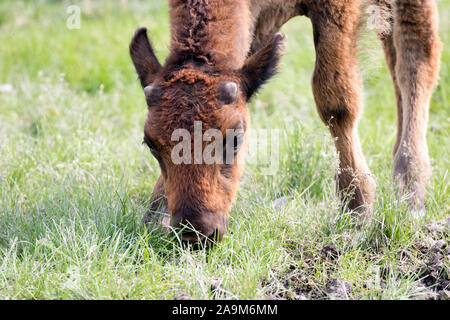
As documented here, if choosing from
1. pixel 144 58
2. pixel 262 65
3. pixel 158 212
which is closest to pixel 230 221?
pixel 158 212

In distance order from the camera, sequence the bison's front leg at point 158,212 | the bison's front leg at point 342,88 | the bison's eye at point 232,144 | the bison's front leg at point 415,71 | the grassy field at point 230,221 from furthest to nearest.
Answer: the bison's front leg at point 415,71, the bison's front leg at point 342,88, the bison's front leg at point 158,212, the bison's eye at point 232,144, the grassy field at point 230,221

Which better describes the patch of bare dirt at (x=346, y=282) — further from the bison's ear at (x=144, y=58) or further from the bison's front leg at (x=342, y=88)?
the bison's ear at (x=144, y=58)

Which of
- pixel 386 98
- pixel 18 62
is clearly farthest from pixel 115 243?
pixel 18 62

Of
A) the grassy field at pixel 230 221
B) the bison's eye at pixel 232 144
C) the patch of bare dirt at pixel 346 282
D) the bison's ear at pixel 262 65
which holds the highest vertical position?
the bison's ear at pixel 262 65

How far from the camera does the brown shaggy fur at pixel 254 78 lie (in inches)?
149

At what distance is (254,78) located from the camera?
13.6 feet

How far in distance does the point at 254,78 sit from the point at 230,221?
1106 millimetres

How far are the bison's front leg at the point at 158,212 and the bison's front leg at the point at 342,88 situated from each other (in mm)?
1390

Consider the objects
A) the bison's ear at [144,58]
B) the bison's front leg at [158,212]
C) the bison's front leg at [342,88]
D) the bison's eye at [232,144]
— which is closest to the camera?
the bison's eye at [232,144]

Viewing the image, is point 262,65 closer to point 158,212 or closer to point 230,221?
point 230,221

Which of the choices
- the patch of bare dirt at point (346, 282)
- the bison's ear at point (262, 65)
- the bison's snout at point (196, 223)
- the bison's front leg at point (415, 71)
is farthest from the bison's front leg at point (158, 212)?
the bison's front leg at point (415, 71)

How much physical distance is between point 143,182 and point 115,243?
160 centimetres

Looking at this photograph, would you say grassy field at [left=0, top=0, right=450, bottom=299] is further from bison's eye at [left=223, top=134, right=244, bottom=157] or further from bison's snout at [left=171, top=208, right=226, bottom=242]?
bison's eye at [left=223, top=134, right=244, bottom=157]

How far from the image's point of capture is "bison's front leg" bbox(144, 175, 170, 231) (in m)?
4.39
